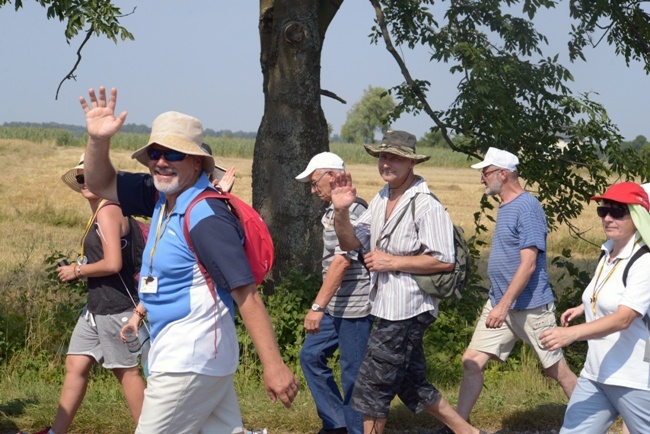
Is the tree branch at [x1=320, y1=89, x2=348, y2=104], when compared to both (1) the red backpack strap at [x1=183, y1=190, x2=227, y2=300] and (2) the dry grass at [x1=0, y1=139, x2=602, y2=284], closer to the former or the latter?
(2) the dry grass at [x1=0, y1=139, x2=602, y2=284]

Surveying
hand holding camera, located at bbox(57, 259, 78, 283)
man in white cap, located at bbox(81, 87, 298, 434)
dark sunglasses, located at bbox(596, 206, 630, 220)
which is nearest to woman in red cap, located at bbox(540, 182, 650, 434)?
dark sunglasses, located at bbox(596, 206, 630, 220)

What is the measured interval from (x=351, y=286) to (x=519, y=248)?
43.8 inches

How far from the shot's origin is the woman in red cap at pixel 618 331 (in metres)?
4.36

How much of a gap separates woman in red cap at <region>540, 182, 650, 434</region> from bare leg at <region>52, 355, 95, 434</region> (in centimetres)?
262

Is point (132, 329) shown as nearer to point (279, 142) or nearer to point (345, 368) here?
point (345, 368)

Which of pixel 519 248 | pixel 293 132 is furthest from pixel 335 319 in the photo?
pixel 293 132

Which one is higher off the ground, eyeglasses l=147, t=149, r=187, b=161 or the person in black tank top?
eyeglasses l=147, t=149, r=187, b=161

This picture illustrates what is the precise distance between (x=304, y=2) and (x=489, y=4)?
2.30 m

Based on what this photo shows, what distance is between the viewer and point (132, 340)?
5156 mm

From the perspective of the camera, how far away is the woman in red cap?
4.36m

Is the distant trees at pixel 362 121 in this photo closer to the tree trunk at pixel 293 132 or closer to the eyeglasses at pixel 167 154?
the tree trunk at pixel 293 132

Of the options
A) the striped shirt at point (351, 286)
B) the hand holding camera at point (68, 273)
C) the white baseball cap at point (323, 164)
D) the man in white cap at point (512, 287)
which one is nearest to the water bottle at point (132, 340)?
the hand holding camera at point (68, 273)

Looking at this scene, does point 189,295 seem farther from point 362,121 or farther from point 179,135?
point 362,121

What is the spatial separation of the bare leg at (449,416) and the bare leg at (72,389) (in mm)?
1977
